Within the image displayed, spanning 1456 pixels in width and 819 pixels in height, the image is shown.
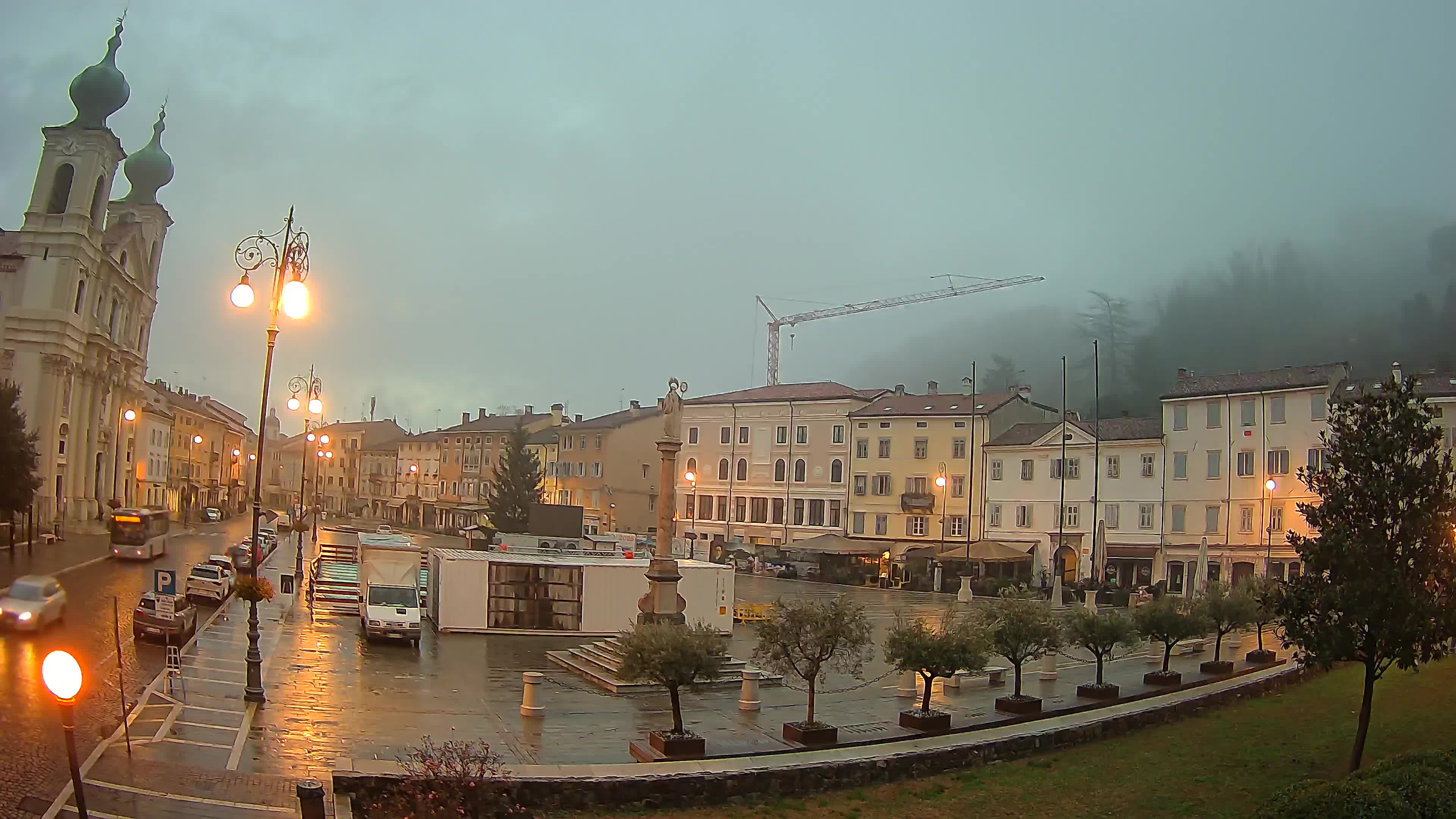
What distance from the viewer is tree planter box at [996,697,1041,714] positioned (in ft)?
69.0

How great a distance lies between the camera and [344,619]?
3544 cm

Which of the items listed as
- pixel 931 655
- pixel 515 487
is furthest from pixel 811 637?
pixel 515 487

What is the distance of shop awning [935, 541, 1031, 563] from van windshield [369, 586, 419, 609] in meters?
34.1

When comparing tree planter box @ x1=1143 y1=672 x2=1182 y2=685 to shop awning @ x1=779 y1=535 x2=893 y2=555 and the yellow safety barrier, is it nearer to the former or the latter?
the yellow safety barrier

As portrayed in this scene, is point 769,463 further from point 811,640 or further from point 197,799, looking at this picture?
point 197,799

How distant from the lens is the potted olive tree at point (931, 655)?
19453 mm

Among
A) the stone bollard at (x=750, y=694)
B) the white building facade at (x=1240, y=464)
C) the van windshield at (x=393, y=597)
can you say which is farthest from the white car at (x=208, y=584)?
the white building facade at (x=1240, y=464)

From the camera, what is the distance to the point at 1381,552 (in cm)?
1533

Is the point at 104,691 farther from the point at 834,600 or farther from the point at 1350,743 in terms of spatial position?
the point at 1350,743

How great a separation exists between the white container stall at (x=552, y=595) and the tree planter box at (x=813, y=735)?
51.6 ft

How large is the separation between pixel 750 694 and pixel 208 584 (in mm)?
23840

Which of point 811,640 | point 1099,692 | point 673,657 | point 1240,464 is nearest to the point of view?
point 673,657

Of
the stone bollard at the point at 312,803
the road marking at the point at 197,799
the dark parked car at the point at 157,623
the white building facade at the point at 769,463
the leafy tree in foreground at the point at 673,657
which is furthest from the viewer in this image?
the white building facade at the point at 769,463

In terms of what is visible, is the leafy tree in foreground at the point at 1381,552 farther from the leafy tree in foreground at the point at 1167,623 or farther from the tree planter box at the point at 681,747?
the tree planter box at the point at 681,747
